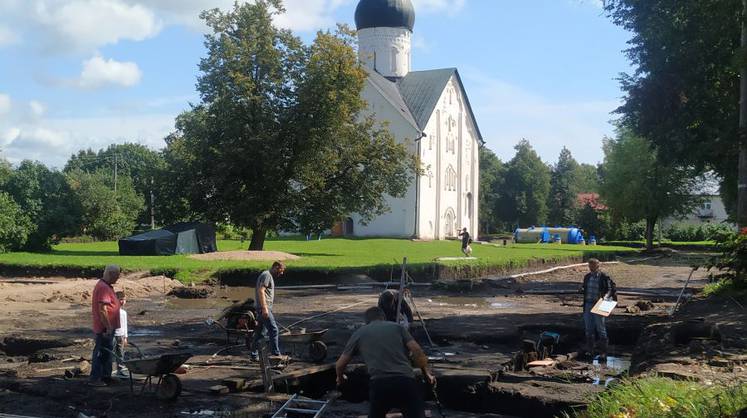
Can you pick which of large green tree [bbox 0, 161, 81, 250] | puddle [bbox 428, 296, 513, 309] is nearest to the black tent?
large green tree [bbox 0, 161, 81, 250]

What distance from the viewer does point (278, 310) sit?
68.4 feet

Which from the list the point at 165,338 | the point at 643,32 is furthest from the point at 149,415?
the point at 643,32

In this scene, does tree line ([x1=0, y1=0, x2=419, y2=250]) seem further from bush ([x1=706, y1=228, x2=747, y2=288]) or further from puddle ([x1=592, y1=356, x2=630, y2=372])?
puddle ([x1=592, y1=356, x2=630, y2=372])

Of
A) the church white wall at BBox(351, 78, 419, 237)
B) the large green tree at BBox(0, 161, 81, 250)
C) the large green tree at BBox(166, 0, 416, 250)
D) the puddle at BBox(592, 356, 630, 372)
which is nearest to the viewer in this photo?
the puddle at BBox(592, 356, 630, 372)

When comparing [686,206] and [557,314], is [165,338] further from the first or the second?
[686,206]

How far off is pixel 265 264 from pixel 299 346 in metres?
16.0

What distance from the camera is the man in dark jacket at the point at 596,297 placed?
13992mm

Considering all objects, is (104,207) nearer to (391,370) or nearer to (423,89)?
(423,89)


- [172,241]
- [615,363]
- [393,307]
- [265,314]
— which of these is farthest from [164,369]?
[172,241]

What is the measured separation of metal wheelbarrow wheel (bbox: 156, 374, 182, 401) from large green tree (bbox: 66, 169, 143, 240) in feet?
159

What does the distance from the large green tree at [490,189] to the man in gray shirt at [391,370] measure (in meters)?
93.0

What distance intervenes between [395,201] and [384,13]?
17.9 metres

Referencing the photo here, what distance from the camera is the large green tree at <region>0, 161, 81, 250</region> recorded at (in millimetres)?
44688

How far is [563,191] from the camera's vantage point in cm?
10912
